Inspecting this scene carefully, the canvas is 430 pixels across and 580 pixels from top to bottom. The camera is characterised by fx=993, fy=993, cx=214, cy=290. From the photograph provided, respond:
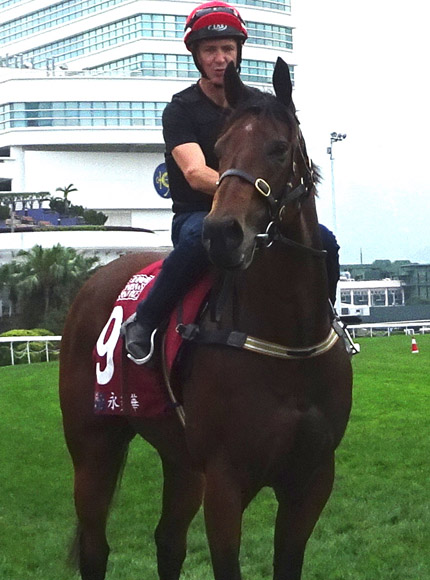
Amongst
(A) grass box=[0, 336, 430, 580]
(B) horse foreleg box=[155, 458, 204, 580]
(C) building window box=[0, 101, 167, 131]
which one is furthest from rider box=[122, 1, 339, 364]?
(C) building window box=[0, 101, 167, 131]

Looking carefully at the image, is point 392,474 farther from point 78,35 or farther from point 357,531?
point 78,35

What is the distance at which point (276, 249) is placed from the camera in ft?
13.8

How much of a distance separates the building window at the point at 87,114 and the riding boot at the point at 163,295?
8397cm

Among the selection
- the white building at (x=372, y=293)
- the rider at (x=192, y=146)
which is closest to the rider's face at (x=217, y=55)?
the rider at (x=192, y=146)

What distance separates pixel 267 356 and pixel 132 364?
3.55 feet

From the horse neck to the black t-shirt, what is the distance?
0.72 metres

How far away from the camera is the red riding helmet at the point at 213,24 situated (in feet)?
15.6

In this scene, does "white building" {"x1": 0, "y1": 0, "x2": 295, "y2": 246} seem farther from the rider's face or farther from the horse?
the horse

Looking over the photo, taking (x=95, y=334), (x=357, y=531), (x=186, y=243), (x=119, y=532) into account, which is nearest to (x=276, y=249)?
(x=186, y=243)

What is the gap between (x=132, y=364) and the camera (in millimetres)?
5121

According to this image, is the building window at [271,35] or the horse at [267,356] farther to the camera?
the building window at [271,35]

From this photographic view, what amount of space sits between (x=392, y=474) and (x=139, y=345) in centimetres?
585

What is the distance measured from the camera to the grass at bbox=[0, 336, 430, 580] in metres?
7.18

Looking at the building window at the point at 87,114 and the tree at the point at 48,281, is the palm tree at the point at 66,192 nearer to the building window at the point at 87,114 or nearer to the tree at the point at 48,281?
the building window at the point at 87,114
